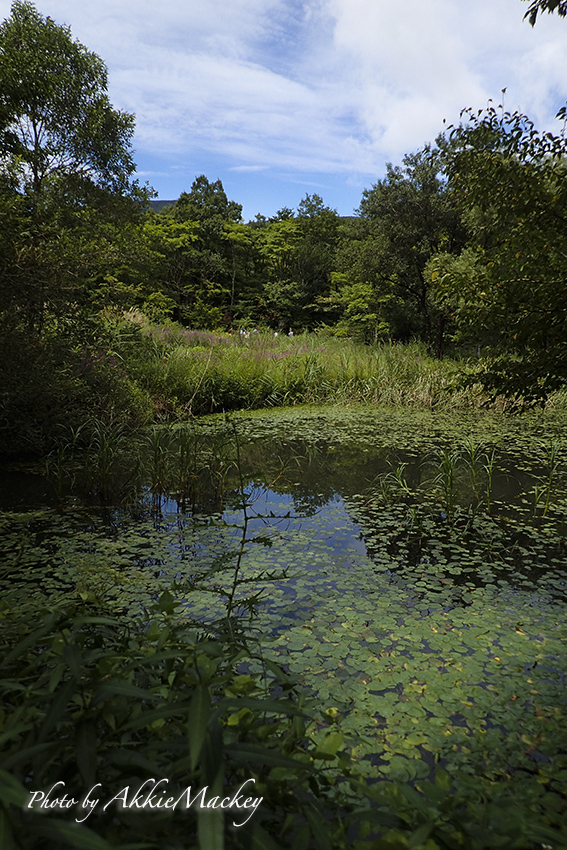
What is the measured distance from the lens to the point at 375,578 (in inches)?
108

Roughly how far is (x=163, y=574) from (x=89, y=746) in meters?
2.08

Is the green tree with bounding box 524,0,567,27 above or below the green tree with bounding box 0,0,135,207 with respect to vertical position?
below

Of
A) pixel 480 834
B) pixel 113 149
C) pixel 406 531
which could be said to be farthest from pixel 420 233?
pixel 480 834

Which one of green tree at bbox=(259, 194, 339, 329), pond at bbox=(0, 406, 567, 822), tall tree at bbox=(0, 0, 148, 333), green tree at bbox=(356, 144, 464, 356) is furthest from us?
green tree at bbox=(259, 194, 339, 329)

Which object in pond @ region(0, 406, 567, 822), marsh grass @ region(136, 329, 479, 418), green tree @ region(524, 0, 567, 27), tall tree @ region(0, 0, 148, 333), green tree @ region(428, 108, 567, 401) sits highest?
tall tree @ region(0, 0, 148, 333)

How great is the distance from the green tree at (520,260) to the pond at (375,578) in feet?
3.59

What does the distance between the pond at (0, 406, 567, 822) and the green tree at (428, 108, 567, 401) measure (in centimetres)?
109

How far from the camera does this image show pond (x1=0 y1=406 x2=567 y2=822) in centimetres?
160

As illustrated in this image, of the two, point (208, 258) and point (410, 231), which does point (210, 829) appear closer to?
point (410, 231)

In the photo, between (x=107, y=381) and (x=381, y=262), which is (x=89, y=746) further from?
(x=381, y=262)

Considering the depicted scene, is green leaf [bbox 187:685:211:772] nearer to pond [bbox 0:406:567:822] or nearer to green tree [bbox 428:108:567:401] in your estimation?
pond [bbox 0:406:567:822]

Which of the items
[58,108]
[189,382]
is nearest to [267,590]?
[189,382]

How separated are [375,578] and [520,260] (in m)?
2.09

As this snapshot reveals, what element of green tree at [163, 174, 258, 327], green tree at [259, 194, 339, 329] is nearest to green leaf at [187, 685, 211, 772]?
green tree at [163, 174, 258, 327]
